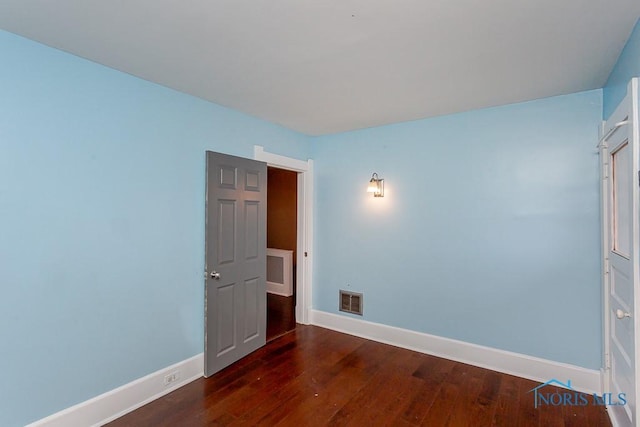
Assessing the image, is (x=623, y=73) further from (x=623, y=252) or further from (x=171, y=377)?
(x=171, y=377)

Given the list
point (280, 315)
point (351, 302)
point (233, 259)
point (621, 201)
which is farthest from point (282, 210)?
point (621, 201)

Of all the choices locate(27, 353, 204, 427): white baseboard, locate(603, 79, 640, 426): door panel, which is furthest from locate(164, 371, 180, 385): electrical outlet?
locate(603, 79, 640, 426): door panel

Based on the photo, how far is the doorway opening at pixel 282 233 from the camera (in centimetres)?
534

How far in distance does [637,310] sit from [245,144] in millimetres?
3210

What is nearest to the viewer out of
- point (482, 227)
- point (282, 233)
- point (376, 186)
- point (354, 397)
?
point (354, 397)

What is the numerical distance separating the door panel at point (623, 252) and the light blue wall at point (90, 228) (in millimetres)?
2997

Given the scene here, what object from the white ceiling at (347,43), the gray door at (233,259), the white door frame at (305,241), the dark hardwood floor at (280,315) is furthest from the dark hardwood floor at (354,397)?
the white ceiling at (347,43)

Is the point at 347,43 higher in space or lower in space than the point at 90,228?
higher

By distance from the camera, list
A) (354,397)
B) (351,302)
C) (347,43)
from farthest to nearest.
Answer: (351,302) → (354,397) → (347,43)

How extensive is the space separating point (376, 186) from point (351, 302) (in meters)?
1.50

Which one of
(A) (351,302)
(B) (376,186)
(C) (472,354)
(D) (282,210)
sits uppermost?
(B) (376,186)

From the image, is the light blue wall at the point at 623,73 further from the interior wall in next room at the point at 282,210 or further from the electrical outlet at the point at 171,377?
the interior wall in next room at the point at 282,210

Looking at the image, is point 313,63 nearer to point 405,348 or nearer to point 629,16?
point 629,16

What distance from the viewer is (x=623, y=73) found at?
1947mm
